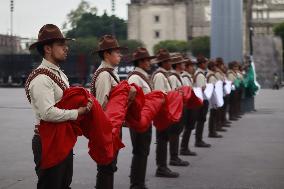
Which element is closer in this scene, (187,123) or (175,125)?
(175,125)

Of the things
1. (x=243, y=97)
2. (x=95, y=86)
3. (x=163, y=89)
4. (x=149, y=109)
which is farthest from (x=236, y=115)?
(x=95, y=86)

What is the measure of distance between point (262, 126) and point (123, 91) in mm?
12251

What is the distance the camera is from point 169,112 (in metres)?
9.25

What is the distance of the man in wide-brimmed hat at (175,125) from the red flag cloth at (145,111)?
1.66 meters

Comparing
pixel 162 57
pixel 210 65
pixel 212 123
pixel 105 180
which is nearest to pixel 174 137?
pixel 162 57

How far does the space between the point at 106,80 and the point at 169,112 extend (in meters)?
2.57

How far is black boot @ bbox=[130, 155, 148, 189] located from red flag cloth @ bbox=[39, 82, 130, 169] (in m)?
1.86

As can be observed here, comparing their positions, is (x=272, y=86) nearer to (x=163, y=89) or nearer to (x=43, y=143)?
(x=163, y=89)

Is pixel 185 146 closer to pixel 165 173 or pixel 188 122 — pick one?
pixel 188 122

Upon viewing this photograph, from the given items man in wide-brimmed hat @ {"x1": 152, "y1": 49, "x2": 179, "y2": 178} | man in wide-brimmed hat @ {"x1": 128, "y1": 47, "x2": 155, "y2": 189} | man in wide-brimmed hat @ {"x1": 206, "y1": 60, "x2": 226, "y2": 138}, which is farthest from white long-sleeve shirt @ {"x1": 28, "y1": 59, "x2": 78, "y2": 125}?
man in wide-brimmed hat @ {"x1": 206, "y1": 60, "x2": 226, "y2": 138}

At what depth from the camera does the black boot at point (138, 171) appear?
26.9ft

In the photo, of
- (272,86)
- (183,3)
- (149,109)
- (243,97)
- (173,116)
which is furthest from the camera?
(183,3)

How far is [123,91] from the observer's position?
6.76 m

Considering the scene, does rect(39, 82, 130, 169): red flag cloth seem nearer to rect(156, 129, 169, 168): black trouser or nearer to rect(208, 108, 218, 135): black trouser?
rect(156, 129, 169, 168): black trouser
